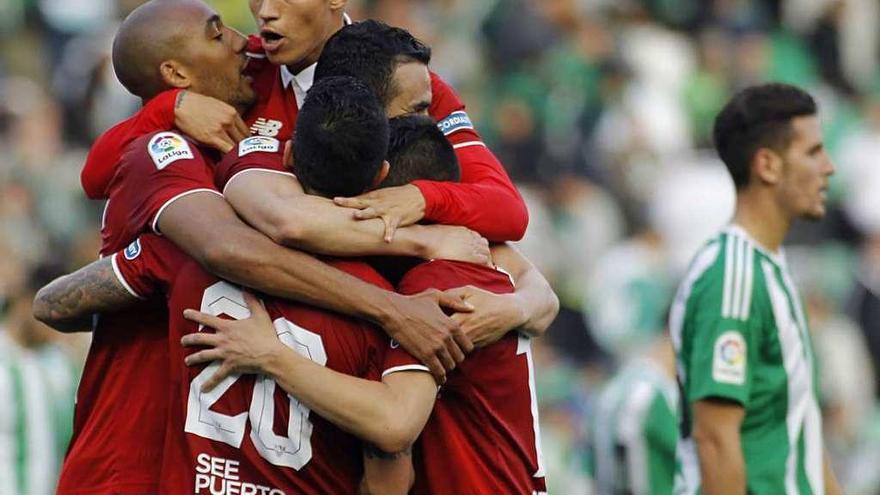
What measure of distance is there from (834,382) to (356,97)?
8.09 meters

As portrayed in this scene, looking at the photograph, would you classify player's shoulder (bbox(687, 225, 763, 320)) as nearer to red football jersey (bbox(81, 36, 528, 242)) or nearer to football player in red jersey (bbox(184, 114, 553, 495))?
red football jersey (bbox(81, 36, 528, 242))

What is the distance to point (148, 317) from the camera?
5.26 meters

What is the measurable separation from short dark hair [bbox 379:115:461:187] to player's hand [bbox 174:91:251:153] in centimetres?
50

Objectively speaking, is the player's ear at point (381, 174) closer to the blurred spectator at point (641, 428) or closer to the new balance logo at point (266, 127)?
the new balance logo at point (266, 127)

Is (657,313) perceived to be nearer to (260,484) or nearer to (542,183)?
(542,183)

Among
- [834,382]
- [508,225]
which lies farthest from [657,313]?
[508,225]

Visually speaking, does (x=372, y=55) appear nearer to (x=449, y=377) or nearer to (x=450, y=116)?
(x=450, y=116)

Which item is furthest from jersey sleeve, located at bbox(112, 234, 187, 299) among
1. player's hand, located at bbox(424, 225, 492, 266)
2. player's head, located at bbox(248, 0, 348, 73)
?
player's head, located at bbox(248, 0, 348, 73)

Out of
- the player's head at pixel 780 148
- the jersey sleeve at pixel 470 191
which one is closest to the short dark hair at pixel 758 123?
the player's head at pixel 780 148

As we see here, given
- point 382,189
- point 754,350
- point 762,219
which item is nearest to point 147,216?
point 382,189

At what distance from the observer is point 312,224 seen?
185 inches

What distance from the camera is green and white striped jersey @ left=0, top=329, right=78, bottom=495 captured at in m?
9.21

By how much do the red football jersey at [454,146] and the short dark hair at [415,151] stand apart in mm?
43

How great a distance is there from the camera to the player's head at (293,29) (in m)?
5.41
